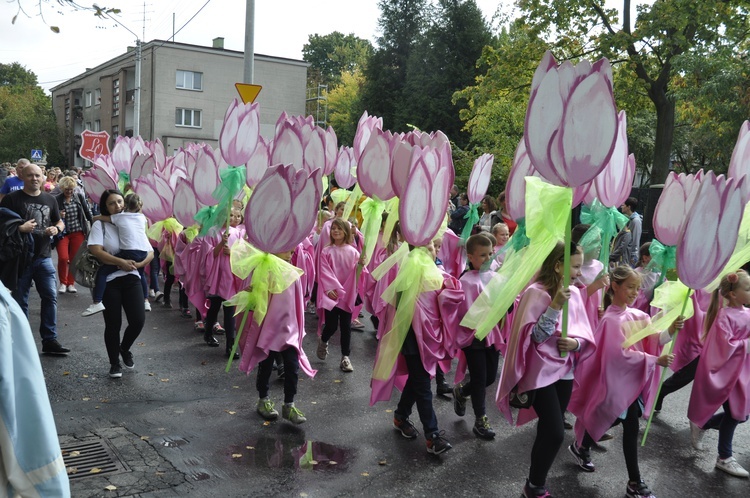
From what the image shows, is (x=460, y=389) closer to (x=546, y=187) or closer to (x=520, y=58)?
(x=546, y=187)

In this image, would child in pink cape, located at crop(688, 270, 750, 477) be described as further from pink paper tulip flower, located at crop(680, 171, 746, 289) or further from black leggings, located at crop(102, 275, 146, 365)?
black leggings, located at crop(102, 275, 146, 365)

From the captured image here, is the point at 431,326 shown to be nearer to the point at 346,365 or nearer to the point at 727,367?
the point at 727,367

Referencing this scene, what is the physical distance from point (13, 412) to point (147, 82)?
42.9m

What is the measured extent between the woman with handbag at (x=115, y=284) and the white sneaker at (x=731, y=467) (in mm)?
5019

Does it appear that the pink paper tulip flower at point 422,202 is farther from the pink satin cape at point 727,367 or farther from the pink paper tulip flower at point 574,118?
the pink satin cape at point 727,367

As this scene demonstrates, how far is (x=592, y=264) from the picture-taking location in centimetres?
648

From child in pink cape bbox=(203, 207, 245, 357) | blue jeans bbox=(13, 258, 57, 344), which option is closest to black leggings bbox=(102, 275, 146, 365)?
blue jeans bbox=(13, 258, 57, 344)

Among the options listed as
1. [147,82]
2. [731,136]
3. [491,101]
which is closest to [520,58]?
[491,101]

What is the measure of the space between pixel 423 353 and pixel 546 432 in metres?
1.31

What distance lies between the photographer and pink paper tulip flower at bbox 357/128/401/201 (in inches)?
323

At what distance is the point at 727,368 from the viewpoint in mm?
5270

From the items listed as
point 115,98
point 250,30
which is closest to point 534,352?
point 250,30

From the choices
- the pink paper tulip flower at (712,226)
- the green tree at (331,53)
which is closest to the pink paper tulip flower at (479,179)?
the pink paper tulip flower at (712,226)

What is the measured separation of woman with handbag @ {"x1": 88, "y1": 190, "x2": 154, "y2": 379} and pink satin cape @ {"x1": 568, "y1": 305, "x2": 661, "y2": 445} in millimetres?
4092
